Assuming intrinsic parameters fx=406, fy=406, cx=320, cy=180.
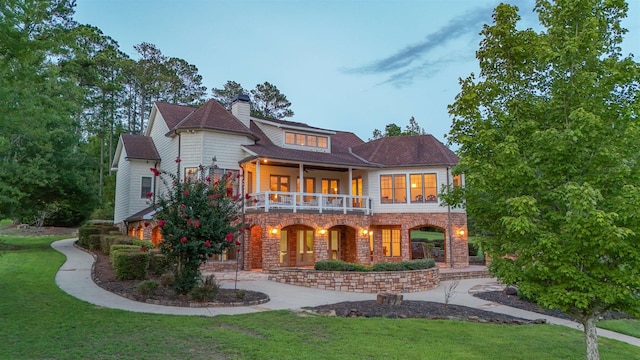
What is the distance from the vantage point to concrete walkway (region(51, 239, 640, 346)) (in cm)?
1008

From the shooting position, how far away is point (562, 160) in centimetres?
612

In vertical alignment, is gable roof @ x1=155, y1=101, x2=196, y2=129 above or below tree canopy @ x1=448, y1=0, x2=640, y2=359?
above

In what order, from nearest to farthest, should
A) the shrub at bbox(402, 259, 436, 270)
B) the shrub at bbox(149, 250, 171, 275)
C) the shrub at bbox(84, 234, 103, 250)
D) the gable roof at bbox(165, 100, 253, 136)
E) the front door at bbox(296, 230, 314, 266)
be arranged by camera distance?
the shrub at bbox(149, 250, 171, 275) < the shrub at bbox(402, 259, 436, 270) < the gable roof at bbox(165, 100, 253, 136) < the front door at bbox(296, 230, 314, 266) < the shrub at bbox(84, 234, 103, 250)

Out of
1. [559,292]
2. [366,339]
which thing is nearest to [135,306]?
[366,339]

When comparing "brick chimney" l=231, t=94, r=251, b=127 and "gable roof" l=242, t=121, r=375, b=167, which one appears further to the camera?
"brick chimney" l=231, t=94, r=251, b=127

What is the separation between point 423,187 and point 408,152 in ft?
8.26

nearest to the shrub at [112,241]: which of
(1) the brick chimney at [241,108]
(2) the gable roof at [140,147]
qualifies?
(2) the gable roof at [140,147]

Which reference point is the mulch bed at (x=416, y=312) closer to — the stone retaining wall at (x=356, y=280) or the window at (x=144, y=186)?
the stone retaining wall at (x=356, y=280)

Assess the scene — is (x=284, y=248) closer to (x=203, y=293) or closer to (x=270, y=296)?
(x=270, y=296)

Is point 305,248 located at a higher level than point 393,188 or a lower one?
lower

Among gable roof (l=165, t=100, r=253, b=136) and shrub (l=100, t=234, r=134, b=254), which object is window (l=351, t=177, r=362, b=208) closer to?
gable roof (l=165, t=100, r=253, b=136)

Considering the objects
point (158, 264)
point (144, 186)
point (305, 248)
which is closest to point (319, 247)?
point (305, 248)

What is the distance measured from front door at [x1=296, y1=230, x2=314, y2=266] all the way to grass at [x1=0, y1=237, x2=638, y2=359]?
478 inches

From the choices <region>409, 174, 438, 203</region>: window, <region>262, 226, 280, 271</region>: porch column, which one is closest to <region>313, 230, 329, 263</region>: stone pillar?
<region>262, 226, 280, 271</region>: porch column
